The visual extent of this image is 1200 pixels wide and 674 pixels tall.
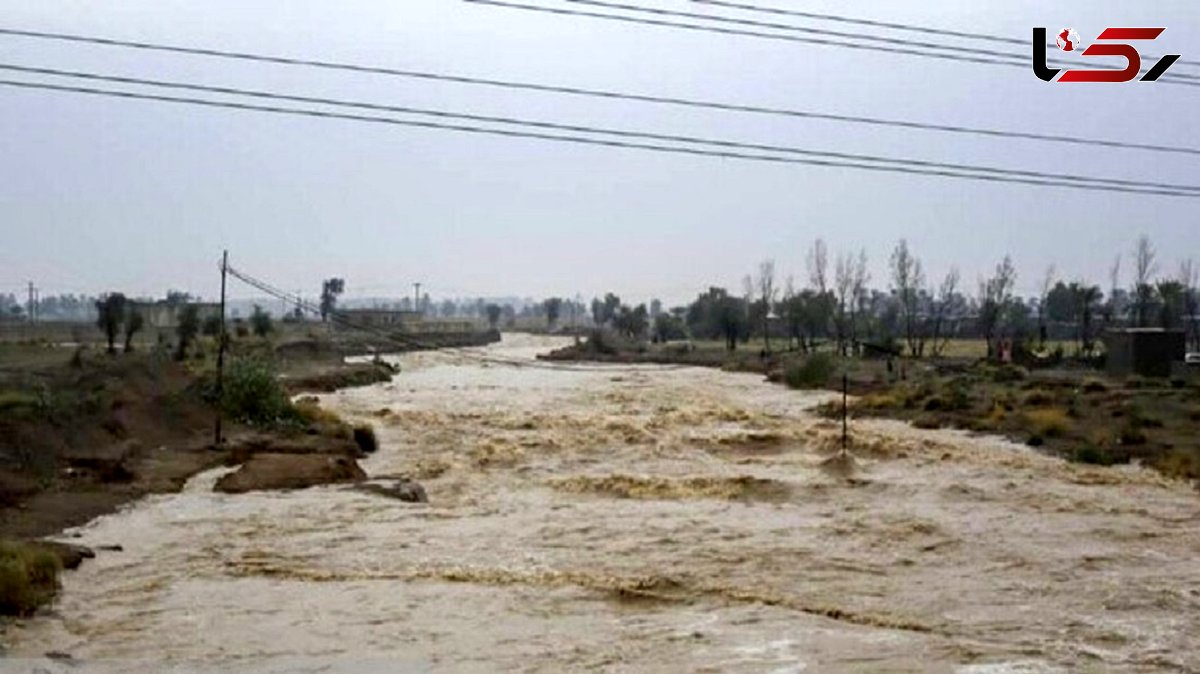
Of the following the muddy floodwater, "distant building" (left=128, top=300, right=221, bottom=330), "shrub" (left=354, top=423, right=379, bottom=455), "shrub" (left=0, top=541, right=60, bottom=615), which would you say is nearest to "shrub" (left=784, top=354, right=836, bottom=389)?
the muddy floodwater

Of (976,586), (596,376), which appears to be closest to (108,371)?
(976,586)

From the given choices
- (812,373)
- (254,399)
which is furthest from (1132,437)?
(812,373)

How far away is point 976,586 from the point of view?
1605cm

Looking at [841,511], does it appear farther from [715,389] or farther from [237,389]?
[715,389]

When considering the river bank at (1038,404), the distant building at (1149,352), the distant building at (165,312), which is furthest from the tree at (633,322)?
the distant building at (1149,352)

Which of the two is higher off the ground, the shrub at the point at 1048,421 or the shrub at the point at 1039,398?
the shrub at the point at 1039,398

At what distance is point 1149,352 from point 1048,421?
1784cm

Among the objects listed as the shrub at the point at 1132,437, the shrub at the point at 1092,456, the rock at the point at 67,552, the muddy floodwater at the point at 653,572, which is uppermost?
the shrub at the point at 1132,437

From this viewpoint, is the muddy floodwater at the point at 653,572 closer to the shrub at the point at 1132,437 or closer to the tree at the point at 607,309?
the shrub at the point at 1132,437

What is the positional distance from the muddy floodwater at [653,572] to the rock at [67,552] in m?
0.21

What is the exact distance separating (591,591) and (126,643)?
5197 millimetres

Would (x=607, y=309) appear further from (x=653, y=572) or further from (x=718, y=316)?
(x=653, y=572)

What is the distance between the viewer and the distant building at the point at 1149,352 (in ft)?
167

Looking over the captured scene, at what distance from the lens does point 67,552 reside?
53.9ft
